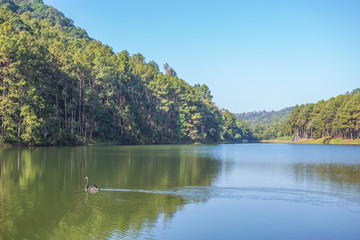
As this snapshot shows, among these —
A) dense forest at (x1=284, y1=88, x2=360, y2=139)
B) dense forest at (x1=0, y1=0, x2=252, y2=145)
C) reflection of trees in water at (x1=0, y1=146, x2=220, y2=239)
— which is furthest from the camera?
dense forest at (x1=284, y1=88, x2=360, y2=139)

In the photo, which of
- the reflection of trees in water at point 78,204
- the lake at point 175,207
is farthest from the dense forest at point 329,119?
the reflection of trees in water at point 78,204

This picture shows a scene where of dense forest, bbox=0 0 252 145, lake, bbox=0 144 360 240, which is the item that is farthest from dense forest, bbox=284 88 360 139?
lake, bbox=0 144 360 240

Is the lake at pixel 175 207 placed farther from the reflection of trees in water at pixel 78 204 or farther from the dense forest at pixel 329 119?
the dense forest at pixel 329 119

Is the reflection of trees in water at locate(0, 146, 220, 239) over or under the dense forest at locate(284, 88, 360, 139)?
under

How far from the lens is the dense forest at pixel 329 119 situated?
353 ft

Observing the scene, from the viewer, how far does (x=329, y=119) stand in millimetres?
122125

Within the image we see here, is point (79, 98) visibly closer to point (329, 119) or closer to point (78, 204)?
point (78, 204)

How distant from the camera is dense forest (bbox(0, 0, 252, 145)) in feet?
173

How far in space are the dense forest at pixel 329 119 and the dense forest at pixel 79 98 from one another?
43.0 metres

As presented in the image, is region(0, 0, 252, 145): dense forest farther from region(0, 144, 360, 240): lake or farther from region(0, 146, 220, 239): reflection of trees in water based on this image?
region(0, 144, 360, 240): lake

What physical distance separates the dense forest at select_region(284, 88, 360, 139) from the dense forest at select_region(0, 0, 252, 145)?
43.0 metres

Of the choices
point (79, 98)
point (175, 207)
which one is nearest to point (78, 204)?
point (175, 207)

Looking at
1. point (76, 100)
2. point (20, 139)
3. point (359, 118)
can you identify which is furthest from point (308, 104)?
point (20, 139)

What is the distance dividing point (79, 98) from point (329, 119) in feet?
298
